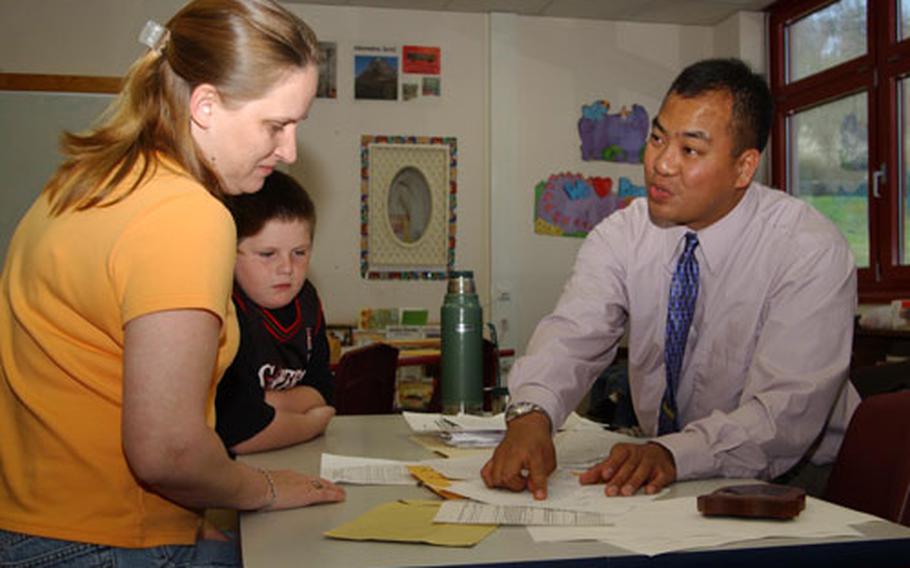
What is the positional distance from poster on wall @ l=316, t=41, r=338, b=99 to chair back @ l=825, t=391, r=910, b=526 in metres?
4.71

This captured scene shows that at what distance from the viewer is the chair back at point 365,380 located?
2879mm

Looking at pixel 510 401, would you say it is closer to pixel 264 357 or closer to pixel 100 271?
pixel 264 357

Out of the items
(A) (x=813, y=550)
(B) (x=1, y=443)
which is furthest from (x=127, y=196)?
(A) (x=813, y=550)

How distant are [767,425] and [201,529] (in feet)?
2.94

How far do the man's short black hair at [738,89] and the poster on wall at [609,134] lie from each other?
→ 160 inches

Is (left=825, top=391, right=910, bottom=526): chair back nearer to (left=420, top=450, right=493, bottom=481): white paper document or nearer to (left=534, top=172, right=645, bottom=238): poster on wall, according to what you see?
(left=420, top=450, right=493, bottom=481): white paper document

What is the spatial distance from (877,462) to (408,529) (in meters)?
0.73

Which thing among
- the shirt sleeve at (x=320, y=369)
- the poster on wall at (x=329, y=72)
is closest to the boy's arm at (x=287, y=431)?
the shirt sleeve at (x=320, y=369)

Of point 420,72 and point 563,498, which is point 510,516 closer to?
point 563,498

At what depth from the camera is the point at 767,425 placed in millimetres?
1561

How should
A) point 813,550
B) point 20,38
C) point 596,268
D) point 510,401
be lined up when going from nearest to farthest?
point 813,550 < point 510,401 < point 596,268 < point 20,38

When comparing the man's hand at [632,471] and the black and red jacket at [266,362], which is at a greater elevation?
the black and red jacket at [266,362]

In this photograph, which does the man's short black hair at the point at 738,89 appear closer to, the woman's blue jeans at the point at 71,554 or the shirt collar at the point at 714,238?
the shirt collar at the point at 714,238

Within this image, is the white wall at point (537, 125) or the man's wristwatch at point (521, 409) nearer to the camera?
the man's wristwatch at point (521, 409)
